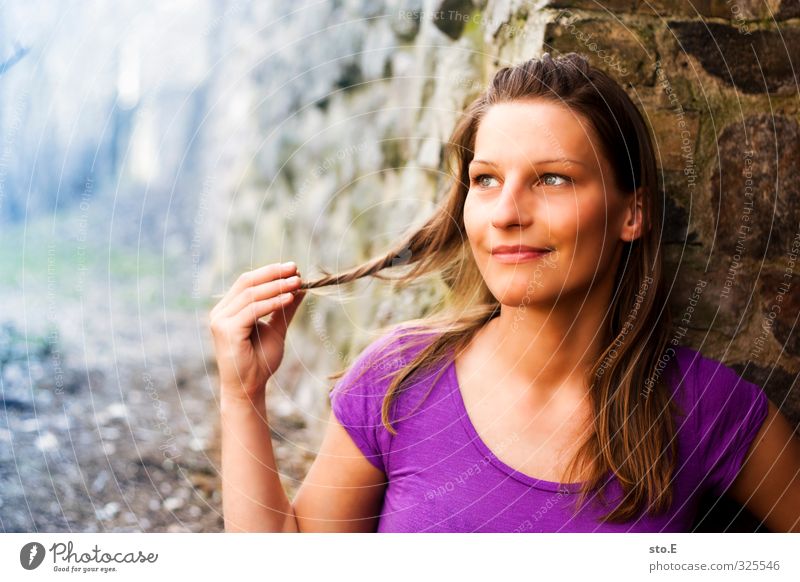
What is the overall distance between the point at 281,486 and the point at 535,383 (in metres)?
0.27

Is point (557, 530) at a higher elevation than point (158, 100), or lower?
lower

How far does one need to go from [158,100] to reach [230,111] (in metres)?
0.08

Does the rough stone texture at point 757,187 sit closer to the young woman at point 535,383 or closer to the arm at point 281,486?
the young woman at point 535,383

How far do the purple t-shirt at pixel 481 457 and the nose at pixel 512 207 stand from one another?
167mm

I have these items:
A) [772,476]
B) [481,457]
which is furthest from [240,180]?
[772,476]

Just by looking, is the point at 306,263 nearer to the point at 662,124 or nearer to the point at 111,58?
the point at 111,58

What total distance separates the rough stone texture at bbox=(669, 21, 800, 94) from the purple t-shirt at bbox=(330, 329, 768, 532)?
315mm

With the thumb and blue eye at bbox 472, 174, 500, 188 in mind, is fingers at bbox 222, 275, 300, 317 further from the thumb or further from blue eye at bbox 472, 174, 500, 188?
blue eye at bbox 472, 174, 500, 188

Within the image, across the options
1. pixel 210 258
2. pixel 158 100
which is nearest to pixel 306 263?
pixel 210 258

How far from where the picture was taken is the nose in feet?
2.63

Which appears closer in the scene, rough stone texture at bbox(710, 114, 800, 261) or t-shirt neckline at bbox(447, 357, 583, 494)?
→ t-shirt neckline at bbox(447, 357, 583, 494)

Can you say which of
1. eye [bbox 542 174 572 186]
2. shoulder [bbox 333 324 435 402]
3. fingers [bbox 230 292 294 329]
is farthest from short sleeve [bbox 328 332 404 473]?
eye [bbox 542 174 572 186]

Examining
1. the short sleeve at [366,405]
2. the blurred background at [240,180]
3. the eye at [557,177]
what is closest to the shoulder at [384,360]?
the short sleeve at [366,405]

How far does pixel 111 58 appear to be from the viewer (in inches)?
35.3
